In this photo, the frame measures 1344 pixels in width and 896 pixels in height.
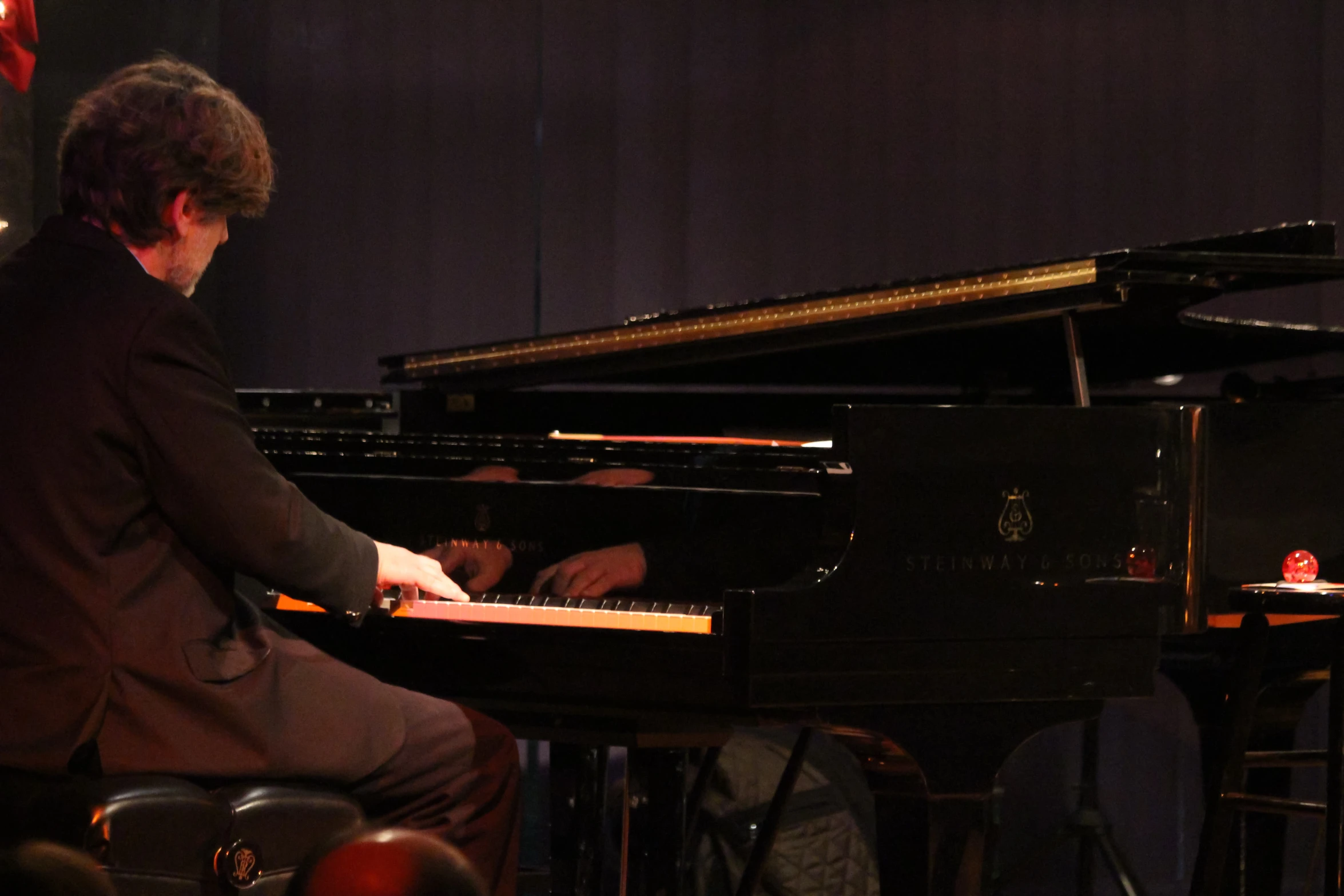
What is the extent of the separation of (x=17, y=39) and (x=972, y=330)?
229cm

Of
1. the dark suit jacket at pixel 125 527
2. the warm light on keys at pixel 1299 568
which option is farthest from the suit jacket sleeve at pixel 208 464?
the warm light on keys at pixel 1299 568

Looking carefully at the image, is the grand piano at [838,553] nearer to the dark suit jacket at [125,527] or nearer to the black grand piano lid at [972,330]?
the black grand piano lid at [972,330]

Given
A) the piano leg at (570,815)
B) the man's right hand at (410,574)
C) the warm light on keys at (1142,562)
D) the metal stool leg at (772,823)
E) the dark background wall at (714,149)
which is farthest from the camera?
the dark background wall at (714,149)

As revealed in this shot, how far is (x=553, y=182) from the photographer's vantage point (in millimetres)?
4250

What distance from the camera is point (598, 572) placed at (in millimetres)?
2047

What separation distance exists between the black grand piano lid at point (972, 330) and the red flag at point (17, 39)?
1.27 meters

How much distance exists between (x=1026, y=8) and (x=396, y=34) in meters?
1.82

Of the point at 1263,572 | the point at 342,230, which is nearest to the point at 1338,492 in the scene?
the point at 1263,572

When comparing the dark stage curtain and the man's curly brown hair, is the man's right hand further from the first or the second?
the dark stage curtain

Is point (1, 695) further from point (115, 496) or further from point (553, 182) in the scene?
point (553, 182)

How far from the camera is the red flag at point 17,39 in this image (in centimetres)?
334

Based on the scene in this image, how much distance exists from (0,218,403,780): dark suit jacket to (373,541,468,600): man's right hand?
0.39 feet

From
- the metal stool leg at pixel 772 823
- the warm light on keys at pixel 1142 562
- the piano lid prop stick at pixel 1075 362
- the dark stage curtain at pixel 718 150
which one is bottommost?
the metal stool leg at pixel 772 823

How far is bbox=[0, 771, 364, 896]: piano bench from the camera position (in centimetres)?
161
